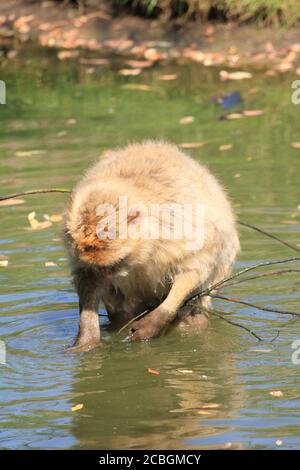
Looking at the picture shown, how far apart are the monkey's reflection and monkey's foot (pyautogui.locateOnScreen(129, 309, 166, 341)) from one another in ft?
0.30

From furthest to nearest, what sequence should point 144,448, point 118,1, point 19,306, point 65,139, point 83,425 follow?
point 118,1, point 65,139, point 19,306, point 83,425, point 144,448

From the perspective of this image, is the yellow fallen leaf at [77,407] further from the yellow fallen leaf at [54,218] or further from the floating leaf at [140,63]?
the floating leaf at [140,63]

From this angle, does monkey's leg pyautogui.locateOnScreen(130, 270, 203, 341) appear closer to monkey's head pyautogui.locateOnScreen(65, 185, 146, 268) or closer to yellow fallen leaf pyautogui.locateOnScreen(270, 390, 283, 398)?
monkey's head pyautogui.locateOnScreen(65, 185, 146, 268)

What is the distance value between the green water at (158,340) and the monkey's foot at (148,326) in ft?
0.31

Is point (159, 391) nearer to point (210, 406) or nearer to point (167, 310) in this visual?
point (210, 406)

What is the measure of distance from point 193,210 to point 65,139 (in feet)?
18.6

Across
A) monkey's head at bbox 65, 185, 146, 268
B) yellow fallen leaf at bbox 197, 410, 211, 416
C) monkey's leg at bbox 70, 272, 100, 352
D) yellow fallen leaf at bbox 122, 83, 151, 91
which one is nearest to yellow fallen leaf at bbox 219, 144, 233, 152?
yellow fallen leaf at bbox 122, 83, 151, 91

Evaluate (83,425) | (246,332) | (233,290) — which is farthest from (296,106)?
(83,425)

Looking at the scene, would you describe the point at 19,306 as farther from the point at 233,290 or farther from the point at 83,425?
the point at 83,425

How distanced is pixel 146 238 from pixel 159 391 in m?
0.85

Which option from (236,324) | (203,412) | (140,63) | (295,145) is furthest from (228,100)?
(203,412)

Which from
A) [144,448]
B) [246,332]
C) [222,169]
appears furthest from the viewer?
[222,169]

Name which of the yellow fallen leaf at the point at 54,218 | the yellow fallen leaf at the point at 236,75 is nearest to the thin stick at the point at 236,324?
the yellow fallen leaf at the point at 54,218

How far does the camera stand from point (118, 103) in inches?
552
